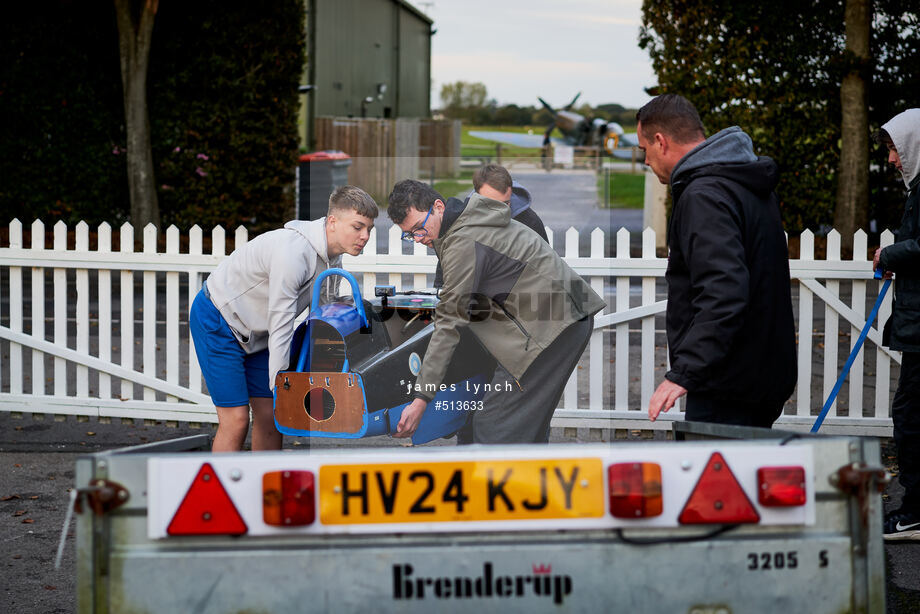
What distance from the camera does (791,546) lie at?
2.49 meters

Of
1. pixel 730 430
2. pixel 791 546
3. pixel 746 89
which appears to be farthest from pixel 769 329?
pixel 746 89

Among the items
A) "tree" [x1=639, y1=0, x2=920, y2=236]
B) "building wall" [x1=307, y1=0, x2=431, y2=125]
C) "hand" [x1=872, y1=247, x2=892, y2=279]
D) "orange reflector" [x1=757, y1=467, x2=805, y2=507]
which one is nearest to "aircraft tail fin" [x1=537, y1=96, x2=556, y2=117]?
"building wall" [x1=307, y1=0, x2=431, y2=125]

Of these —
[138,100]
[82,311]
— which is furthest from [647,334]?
[138,100]

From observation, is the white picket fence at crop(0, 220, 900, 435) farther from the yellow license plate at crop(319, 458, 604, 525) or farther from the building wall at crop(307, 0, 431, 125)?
the building wall at crop(307, 0, 431, 125)

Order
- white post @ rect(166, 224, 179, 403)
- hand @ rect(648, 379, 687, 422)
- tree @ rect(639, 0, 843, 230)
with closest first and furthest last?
hand @ rect(648, 379, 687, 422)
white post @ rect(166, 224, 179, 403)
tree @ rect(639, 0, 843, 230)

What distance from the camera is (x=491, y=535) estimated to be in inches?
98.1

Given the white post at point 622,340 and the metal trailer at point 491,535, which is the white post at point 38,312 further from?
the metal trailer at point 491,535

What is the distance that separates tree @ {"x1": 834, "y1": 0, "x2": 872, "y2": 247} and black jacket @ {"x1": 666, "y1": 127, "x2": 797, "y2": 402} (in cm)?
1178

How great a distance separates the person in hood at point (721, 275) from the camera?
3.39m

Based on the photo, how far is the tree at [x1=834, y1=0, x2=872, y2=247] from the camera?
47.2 ft

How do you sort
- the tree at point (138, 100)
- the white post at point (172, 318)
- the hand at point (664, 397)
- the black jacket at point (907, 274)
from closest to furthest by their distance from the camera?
1. the hand at point (664, 397)
2. the black jacket at point (907, 274)
3. the white post at point (172, 318)
4. the tree at point (138, 100)

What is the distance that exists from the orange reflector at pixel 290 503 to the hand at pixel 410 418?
2.31ft

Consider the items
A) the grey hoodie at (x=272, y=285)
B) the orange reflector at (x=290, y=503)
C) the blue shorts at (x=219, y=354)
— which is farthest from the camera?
the blue shorts at (x=219, y=354)

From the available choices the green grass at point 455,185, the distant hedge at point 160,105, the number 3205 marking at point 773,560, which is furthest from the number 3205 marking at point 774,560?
the distant hedge at point 160,105
